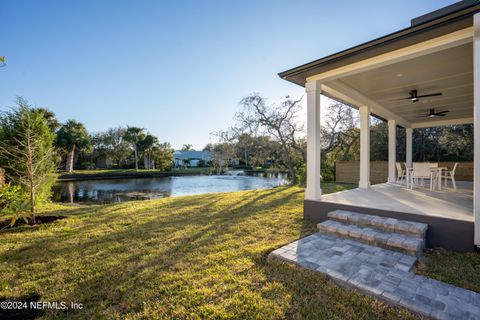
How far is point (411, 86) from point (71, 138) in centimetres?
3165

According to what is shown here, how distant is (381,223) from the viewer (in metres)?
3.19

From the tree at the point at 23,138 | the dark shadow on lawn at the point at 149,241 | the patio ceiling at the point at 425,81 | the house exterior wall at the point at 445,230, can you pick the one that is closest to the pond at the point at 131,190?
the tree at the point at 23,138

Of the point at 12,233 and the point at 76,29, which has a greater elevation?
the point at 76,29

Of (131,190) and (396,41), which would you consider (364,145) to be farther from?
(131,190)

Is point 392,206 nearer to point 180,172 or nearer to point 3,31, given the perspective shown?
point 3,31

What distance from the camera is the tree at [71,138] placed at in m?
24.9

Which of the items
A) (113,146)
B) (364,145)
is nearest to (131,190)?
(364,145)

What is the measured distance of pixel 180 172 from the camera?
2909 centimetres

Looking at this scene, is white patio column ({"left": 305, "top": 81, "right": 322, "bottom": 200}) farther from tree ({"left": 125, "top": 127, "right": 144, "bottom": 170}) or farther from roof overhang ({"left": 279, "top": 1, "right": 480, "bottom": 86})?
tree ({"left": 125, "top": 127, "right": 144, "bottom": 170})

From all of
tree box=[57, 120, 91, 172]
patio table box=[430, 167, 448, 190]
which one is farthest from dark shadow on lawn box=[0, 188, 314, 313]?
tree box=[57, 120, 91, 172]

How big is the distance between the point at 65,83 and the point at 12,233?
28.2ft

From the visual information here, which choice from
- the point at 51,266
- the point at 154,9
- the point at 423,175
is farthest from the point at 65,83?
the point at 423,175

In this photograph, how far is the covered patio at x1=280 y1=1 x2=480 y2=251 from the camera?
279 cm

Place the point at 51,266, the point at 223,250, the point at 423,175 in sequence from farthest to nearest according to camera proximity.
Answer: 1. the point at 423,175
2. the point at 223,250
3. the point at 51,266
